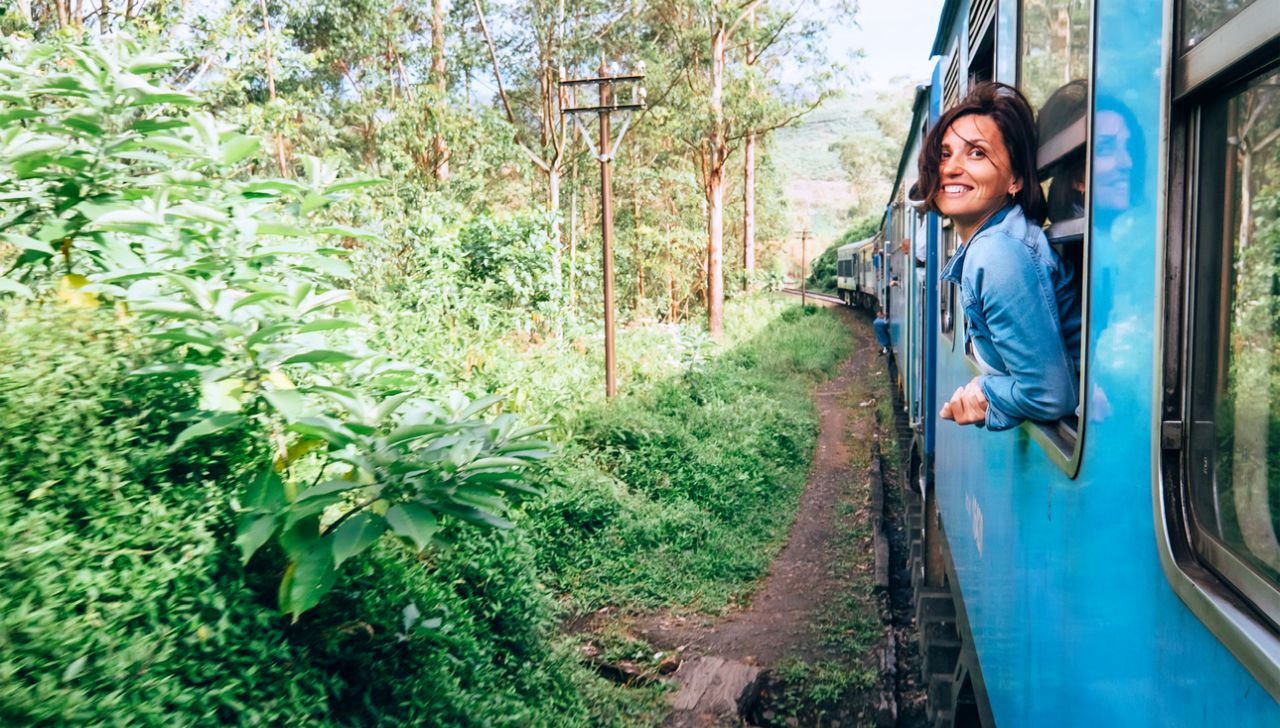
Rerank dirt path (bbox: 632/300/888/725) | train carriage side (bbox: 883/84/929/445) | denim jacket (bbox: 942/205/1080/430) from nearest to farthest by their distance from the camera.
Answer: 1. denim jacket (bbox: 942/205/1080/430)
2. dirt path (bbox: 632/300/888/725)
3. train carriage side (bbox: 883/84/929/445)

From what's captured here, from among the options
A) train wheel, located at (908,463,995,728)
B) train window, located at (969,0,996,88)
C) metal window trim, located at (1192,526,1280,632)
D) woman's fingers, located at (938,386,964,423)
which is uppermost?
train window, located at (969,0,996,88)

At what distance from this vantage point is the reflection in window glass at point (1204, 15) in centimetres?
111

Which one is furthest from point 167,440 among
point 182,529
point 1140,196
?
point 1140,196

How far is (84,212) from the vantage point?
275 centimetres

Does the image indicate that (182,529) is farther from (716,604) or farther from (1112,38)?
(716,604)

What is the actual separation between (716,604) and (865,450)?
5.27 metres

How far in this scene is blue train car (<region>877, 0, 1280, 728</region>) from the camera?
42.8 inches

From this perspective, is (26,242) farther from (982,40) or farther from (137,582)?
(982,40)

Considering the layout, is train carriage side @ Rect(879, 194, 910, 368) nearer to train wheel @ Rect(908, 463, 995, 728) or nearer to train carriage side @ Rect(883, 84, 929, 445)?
train carriage side @ Rect(883, 84, 929, 445)

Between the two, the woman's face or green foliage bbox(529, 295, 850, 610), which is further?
green foliage bbox(529, 295, 850, 610)

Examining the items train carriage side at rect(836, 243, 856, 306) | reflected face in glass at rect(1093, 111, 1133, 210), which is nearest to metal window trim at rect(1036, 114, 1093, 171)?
reflected face in glass at rect(1093, 111, 1133, 210)

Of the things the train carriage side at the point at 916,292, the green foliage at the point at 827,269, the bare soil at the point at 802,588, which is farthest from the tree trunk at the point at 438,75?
the green foliage at the point at 827,269

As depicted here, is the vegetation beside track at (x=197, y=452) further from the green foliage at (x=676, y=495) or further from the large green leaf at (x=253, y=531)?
the green foliage at (x=676, y=495)

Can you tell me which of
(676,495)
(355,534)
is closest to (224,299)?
(355,534)
